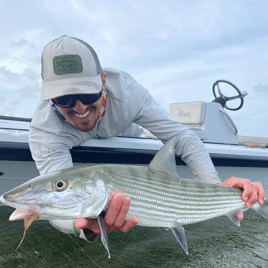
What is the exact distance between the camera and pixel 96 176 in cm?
114

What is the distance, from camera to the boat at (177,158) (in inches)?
90.4

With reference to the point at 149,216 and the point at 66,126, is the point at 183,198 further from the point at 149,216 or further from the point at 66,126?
the point at 66,126

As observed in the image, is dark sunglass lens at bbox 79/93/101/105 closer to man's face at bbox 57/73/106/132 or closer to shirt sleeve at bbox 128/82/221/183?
man's face at bbox 57/73/106/132

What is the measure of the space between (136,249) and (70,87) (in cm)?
122

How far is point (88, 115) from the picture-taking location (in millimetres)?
1727

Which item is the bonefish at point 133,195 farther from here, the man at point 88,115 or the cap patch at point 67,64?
the cap patch at point 67,64

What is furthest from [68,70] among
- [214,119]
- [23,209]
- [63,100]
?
[214,119]

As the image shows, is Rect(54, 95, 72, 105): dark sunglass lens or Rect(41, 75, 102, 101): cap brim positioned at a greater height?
Rect(41, 75, 102, 101): cap brim

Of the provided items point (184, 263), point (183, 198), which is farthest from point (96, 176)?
point (184, 263)

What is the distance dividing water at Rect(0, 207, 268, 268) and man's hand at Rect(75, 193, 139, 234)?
0.60m

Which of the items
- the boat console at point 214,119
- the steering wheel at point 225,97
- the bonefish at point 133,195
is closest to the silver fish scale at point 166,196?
the bonefish at point 133,195

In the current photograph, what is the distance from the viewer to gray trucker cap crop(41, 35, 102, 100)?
163 cm

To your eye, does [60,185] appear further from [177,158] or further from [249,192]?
[177,158]

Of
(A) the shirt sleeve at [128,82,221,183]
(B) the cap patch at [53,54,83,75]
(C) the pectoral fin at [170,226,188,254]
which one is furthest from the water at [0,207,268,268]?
(B) the cap patch at [53,54,83,75]
